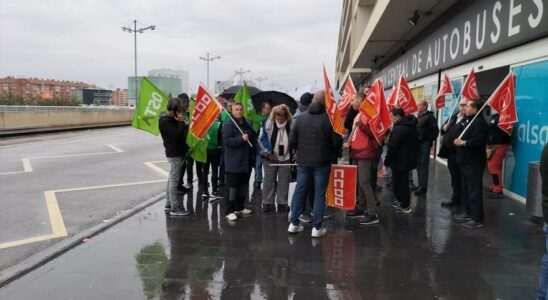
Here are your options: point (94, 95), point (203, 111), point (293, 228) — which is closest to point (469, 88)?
point (293, 228)

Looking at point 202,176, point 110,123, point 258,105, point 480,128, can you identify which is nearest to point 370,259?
point 480,128

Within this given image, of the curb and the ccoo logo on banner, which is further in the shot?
the ccoo logo on banner

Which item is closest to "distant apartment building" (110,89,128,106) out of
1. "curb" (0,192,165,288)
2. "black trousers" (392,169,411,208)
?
"curb" (0,192,165,288)

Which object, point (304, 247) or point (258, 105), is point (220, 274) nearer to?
point (304, 247)

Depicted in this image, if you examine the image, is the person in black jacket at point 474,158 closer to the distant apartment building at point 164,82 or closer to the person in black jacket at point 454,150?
the person in black jacket at point 454,150

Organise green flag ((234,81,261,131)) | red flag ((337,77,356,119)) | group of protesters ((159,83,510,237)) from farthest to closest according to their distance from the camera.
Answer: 1. red flag ((337,77,356,119))
2. green flag ((234,81,261,131))
3. group of protesters ((159,83,510,237))

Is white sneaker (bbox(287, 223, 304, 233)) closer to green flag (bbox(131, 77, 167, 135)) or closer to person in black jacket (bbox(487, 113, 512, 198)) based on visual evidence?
green flag (bbox(131, 77, 167, 135))

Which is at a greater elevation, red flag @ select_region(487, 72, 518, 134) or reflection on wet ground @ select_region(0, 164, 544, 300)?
red flag @ select_region(487, 72, 518, 134)

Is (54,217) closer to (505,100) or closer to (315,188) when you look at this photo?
(315,188)

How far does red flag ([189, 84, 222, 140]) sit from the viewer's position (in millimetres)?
6520

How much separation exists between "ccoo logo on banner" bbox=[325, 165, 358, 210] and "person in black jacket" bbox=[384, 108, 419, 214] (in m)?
0.90

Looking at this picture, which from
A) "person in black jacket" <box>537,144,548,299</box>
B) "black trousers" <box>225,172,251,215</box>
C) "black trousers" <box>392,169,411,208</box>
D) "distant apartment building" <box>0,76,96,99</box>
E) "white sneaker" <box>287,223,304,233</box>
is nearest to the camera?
"person in black jacket" <box>537,144,548,299</box>

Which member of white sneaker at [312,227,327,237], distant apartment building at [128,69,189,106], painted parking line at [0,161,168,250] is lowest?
painted parking line at [0,161,168,250]

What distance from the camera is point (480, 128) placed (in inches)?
237
